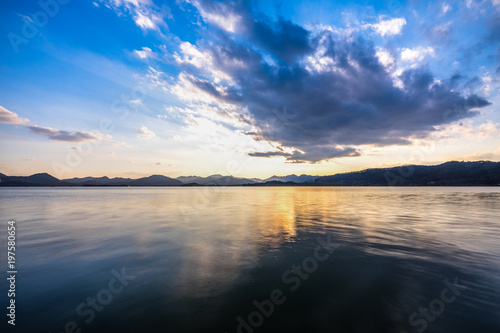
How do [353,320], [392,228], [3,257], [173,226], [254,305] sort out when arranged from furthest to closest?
[173,226] → [392,228] → [3,257] → [254,305] → [353,320]

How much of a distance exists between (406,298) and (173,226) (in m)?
21.5

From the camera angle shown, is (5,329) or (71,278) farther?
(71,278)

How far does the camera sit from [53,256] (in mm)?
13602

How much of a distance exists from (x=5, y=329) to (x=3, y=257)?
10218mm

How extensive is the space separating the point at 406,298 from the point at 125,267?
13.4 metres

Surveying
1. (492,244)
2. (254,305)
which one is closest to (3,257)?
(254,305)

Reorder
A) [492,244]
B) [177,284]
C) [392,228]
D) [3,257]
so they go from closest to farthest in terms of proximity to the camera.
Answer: [177,284]
[3,257]
[492,244]
[392,228]

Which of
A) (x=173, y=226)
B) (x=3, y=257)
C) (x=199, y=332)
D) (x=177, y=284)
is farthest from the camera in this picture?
(x=173, y=226)

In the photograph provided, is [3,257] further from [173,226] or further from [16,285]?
[173,226]

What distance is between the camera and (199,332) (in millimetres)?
6430

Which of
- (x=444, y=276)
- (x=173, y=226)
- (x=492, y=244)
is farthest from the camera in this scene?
(x=173, y=226)

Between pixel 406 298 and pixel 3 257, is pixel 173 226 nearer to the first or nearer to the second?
pixel 3 257

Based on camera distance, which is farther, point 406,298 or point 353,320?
point 406,298

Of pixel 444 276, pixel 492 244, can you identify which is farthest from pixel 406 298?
pixel 492 244
